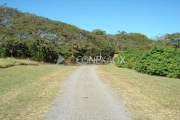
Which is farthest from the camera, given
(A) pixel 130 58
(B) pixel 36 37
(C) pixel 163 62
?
(B) pixel 36 37

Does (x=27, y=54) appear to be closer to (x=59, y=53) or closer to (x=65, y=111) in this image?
(x=59, y=53)

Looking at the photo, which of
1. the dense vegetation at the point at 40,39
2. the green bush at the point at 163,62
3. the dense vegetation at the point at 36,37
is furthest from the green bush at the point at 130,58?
the dense vegetation at the point at 36,37

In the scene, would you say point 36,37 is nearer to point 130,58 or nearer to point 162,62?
point 130,58

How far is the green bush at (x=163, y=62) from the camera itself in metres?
18.0

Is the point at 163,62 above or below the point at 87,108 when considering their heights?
above

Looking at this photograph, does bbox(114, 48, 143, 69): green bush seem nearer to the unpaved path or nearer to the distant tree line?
the distant tree line

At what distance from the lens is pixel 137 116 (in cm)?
536

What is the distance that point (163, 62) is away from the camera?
Answer: 1841 centimetres

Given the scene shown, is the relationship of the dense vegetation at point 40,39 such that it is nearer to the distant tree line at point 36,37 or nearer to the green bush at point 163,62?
the distant tree line at point 36,37

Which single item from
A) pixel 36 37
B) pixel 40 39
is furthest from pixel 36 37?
pixel 40 39

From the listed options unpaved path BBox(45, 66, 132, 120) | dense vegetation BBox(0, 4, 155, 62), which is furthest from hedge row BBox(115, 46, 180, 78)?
dense vegetation BBox(0, 4, 155, 62)

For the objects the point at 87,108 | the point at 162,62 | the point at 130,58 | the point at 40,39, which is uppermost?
the point at 40,39

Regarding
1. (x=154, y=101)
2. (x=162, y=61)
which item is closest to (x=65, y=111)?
(x=154, y=101)

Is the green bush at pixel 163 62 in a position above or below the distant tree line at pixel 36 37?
below
